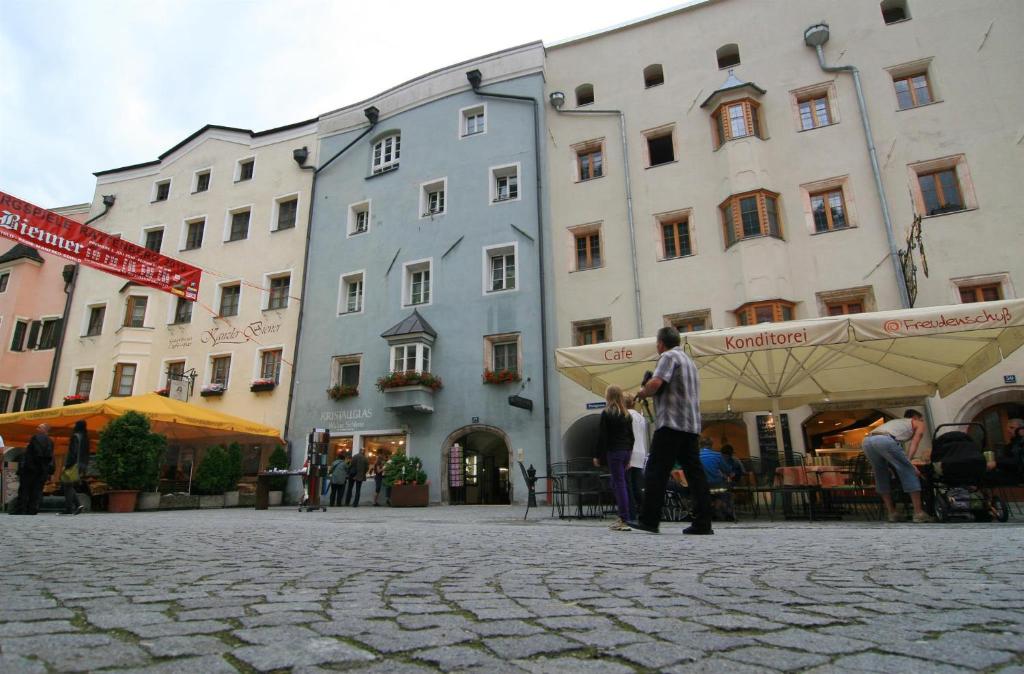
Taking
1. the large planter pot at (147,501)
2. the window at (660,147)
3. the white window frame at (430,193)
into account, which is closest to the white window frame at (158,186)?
the white window frame at (430,193)

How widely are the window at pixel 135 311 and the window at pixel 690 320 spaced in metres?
20.8

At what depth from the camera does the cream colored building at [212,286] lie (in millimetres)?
23281

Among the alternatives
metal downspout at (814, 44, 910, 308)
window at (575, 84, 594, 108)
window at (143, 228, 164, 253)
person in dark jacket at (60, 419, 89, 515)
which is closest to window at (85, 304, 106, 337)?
window at (143, 228, 164, 253)

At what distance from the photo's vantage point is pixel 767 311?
16344 mm

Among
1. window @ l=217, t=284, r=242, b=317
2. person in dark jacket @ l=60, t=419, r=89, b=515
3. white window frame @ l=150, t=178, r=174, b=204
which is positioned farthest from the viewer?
white window frame @ l=150, t=178, r=174, b=204

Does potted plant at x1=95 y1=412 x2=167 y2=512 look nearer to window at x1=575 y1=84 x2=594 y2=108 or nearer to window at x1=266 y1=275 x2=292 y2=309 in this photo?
window at x1=266 y1=275 x2=292 y2=309

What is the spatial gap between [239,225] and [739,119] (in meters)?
20.1

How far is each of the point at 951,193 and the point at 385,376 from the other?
17039 mm

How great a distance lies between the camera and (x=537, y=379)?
18703 millimetres

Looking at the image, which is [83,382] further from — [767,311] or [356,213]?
[767,311]

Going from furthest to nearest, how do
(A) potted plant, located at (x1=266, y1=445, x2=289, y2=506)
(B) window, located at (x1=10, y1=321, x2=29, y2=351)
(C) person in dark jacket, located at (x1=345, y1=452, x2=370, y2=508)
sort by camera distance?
1. (B) window, located at (x1=10, y1=321, x2=29, y2=351)
2. (A) potted plant, located at (x1=266, y1=445, x2=289, y2=506)
3. (C) person in dark jacket, located at (x1=345, y1=452, x2=370, y2=508)

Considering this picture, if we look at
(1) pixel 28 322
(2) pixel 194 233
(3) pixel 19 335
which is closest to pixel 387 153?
(2) pixel 194 233

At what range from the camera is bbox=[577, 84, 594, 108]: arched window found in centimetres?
2164

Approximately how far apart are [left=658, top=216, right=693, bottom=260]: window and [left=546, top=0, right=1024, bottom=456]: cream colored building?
0.08 m
